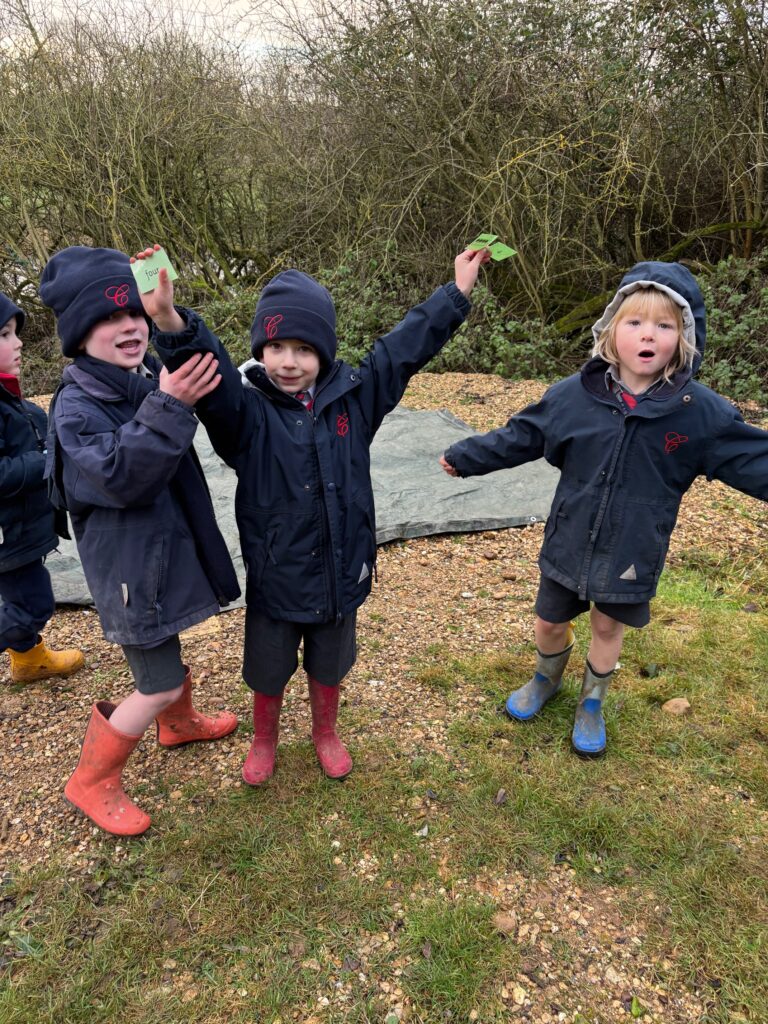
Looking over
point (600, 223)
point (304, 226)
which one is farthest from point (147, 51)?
point (600, 223)

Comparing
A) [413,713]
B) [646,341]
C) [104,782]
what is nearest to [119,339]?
[104,782]

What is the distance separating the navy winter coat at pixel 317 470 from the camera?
2.11 m

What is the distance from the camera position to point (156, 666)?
2.21 metres

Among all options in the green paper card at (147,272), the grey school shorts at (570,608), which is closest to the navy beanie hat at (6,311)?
the green paper card at (147,272)

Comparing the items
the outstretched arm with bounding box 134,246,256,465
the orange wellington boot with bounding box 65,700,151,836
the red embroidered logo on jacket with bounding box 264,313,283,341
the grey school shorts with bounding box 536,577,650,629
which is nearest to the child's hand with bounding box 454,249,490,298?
the red embroidered logo on jacket with bounding box 264,313,283,341

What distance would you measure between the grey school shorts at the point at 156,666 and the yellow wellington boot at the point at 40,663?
1.19m

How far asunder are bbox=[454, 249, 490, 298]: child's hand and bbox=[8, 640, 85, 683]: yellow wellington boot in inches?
96.4

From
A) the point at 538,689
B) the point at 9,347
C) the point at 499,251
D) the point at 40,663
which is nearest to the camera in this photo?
the point at 499,251

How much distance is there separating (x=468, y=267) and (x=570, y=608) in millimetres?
1307

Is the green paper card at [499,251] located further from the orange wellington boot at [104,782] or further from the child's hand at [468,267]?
the orange wellington boot at [104,782]

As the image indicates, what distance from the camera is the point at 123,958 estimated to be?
2.00m

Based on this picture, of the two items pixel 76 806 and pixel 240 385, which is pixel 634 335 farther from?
pixel 76 806

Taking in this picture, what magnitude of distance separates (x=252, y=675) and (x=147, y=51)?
8.74 metres

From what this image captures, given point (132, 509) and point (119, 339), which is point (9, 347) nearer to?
point (119, 339)
